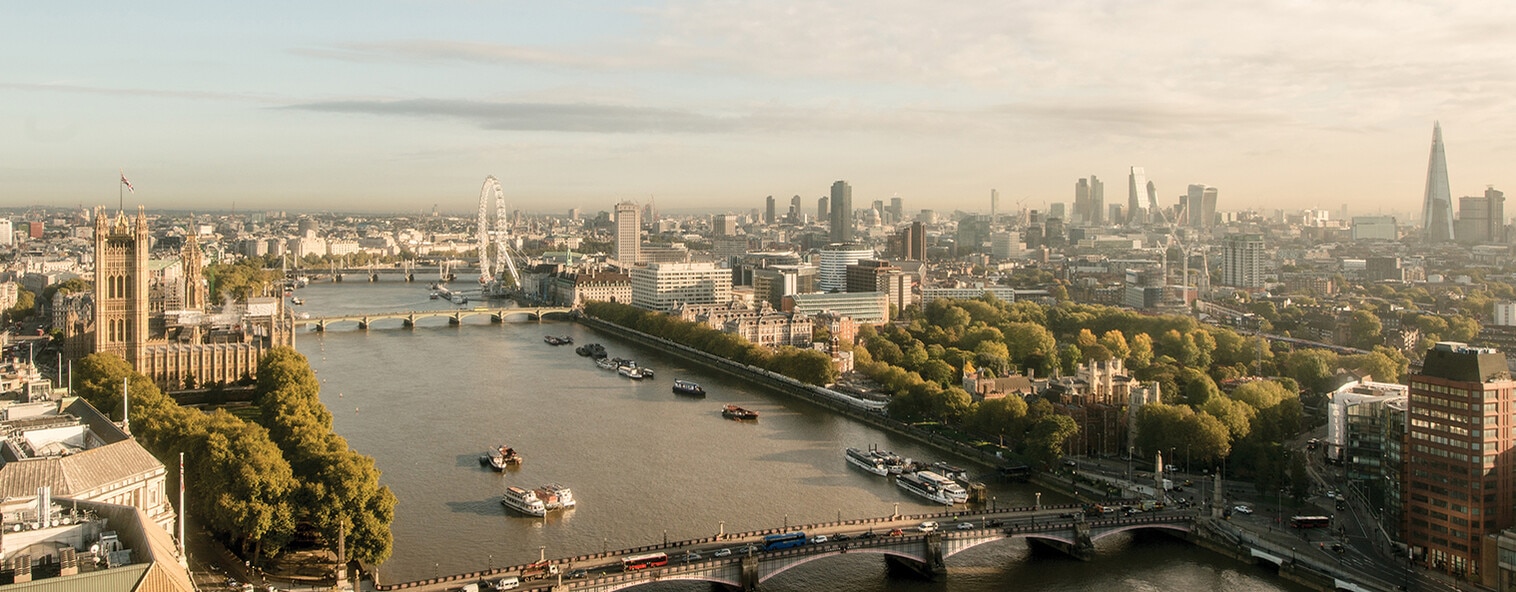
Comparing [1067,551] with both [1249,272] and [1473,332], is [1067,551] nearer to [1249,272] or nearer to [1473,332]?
[1473,332]

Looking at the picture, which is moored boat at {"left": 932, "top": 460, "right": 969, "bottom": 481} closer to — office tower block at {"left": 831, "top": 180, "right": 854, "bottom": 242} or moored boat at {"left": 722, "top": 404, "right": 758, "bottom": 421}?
moored boat at {"left": 722, "top": 404, "right": 758, "bottom": 421}

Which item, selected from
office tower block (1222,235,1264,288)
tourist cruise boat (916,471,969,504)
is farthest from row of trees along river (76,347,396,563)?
office tower block (1222,235,1264,288)

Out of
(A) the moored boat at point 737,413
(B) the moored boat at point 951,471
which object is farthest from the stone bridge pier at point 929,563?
(A) the moored boat at point 737,413

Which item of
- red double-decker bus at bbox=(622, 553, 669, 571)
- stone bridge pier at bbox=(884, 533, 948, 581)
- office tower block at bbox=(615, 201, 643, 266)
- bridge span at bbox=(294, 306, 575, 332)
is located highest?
office tower block at bbox=(615, 201, 643, 266)

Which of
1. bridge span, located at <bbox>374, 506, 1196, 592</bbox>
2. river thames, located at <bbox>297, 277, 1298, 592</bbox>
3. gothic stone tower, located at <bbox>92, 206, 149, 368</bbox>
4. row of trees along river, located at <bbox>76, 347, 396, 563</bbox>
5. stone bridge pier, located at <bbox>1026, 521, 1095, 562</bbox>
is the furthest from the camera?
gothic stone tower, located at <bbox>92, 206, 149, 368</bbox>

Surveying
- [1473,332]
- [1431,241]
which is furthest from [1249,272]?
[1473,332]

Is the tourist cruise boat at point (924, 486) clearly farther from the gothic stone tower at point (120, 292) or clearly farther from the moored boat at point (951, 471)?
the gothic stone tower at point (120, 292)

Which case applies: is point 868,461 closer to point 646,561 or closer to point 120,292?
point 646,561
